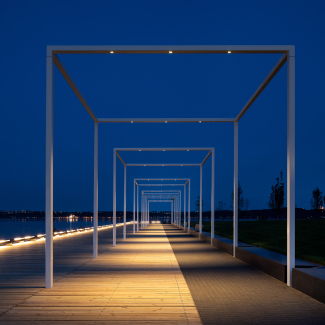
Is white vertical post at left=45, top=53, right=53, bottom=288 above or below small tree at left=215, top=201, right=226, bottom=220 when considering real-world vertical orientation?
above

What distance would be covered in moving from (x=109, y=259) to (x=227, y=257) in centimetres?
338

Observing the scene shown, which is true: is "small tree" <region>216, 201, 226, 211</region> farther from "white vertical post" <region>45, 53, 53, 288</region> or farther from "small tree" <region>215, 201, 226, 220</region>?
"white vertical post" <region>45, 53, 53, 288</region>

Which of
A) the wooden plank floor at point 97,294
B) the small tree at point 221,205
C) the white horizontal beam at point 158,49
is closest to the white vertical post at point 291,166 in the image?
the white horizontal beam at point 158,49

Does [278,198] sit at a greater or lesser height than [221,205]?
greater

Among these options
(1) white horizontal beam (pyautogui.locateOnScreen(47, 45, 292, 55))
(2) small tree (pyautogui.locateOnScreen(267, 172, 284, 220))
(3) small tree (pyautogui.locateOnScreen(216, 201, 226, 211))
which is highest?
(1) white horizontal beam (pyautogui.locateOnScreen(47, 45, 292, 55))

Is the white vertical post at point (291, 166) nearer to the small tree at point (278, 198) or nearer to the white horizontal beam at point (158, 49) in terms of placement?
the white horizontal beam at point (158, 49)

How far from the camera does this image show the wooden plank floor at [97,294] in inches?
182

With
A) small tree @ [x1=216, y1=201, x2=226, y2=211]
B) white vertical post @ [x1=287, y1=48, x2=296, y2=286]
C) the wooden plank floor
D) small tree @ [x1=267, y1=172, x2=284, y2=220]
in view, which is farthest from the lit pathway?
small tree @ [x1=216, y1=201, x2=226, y2=211]

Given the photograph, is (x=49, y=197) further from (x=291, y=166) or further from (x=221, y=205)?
(x=221, y=205)

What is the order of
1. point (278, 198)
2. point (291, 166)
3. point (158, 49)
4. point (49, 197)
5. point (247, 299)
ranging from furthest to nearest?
1. point (278, 198)
2. point (291, 166)
3. point (158, 49)
4. point (49, 197)
5. point (247, 299)

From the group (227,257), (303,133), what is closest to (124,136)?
(303,133)

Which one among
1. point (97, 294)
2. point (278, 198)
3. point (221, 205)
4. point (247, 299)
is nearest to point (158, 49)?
point (97, 294)

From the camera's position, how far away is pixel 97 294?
5.89 m

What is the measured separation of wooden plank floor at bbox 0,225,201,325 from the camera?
4633 mm
